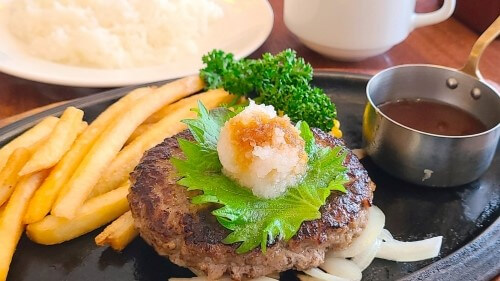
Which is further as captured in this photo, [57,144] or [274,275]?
[57,144]

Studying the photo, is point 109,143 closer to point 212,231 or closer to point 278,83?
point 212,231

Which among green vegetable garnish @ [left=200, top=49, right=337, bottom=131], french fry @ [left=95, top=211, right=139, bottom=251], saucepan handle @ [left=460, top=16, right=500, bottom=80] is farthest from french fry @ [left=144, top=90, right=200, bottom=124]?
saucepan handle @ [left=460, top=16, right=500, bottom=80]

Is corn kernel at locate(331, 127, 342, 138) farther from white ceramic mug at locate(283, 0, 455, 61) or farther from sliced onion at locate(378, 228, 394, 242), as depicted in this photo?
white ceramic mug at locate(283, 0, 455, 61)

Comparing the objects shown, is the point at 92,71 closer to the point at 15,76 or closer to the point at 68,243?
the point at 15,76

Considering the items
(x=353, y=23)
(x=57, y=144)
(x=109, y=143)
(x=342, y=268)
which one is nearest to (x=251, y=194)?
(x=342, y=268)

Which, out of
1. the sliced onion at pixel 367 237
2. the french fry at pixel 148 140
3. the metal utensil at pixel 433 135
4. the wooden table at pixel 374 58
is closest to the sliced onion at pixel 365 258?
the sliced onion at pixel 367 237

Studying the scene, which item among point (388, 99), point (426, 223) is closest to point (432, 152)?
point (426, 223)
